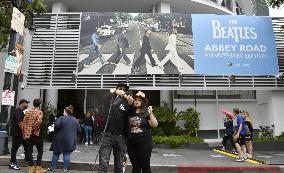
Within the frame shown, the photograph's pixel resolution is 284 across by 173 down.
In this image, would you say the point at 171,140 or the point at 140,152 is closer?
the point at 140,152


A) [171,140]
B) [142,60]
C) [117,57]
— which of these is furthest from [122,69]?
[171,140]

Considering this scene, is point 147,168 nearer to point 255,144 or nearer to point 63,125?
point 63,125

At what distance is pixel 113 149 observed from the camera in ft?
20.5

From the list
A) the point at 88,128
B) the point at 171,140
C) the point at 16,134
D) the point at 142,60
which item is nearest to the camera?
the point at 16,134

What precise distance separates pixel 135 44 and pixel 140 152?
40.6 ft

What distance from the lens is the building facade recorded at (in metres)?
17.7

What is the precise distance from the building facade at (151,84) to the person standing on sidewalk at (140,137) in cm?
1114

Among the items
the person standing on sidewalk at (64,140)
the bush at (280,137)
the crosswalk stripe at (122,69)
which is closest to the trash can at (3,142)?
the person standing on sidewalk at (64,140)

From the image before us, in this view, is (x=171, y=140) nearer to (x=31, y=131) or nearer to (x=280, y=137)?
(x=280, y=137)

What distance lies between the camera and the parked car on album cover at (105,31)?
59.3ft

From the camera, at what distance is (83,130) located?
57.7 ft

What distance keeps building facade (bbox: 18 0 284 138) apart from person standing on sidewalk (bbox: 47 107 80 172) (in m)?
8.43

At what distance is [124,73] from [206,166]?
844cm

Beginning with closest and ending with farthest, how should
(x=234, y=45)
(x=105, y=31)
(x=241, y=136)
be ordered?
1. (x=241, y=136)
2. (x=234, y=45)
3. (x=105, y=31)
